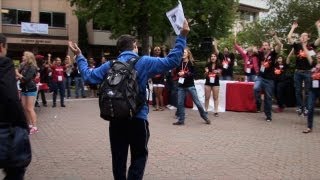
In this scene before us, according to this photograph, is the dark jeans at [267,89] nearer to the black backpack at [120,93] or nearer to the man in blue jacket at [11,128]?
the black backpack at [120,93]

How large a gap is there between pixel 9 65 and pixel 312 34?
840 inches

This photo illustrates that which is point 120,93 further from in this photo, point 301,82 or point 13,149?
point 301,82

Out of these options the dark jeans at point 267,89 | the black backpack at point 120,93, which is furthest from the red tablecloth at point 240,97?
the black backpack at point 120,93

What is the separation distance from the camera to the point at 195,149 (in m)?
9.05

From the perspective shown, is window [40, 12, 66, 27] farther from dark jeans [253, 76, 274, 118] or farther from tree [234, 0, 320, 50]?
dark jeans [253, 76, 274, 118]

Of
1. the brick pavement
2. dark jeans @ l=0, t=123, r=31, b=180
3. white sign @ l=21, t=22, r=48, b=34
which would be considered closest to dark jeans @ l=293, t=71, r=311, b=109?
the brick pavement

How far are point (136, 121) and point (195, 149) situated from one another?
3826 millimetres

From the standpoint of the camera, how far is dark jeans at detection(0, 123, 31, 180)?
428 cm

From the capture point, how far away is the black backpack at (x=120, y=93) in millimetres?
5121

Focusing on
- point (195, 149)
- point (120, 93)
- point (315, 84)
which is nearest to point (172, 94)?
point (315, 84)

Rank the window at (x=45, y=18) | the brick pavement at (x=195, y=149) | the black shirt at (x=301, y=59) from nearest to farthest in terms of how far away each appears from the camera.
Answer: the brick pavement at (x=195, y=149) < the black shirt at (x=301, y=59) < the window at (x=45, y=18)

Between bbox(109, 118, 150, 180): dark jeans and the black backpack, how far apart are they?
187 mm

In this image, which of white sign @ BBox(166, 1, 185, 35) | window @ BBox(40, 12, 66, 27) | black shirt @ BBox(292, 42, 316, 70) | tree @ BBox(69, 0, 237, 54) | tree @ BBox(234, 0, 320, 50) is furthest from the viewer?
window @ BBox(40, 12, 66, 27)

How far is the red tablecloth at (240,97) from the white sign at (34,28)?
33.8 metres
